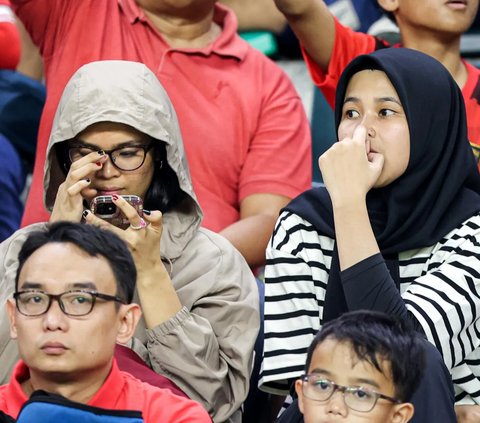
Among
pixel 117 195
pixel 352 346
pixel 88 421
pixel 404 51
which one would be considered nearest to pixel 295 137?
pixel 404 51

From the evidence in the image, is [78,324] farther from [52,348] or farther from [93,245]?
[93,245]

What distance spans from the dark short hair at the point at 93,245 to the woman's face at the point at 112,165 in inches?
19.7

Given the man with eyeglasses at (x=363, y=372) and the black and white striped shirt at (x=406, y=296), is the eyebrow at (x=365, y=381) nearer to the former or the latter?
the man with eyeglasses at (x=363, y=372)

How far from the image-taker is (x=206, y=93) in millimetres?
3492

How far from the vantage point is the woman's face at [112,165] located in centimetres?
280

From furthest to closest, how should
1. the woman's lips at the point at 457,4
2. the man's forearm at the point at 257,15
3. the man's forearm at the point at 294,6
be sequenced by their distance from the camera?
1. the man's forearm at the point at 257,15
2. the woman's lips at the point at 457,4
3. the man's forearm at the point at 294,6

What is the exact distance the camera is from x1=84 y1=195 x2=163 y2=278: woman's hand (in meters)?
2.63

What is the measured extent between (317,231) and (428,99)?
46 centimetres

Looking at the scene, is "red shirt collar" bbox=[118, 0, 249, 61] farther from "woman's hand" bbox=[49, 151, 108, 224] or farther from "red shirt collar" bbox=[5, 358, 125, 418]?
"red shirt collar" bbox=[5, 358, 125, 418]

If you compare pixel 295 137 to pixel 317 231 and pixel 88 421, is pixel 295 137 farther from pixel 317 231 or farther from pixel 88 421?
pixel 88 421

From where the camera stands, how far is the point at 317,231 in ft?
8.99

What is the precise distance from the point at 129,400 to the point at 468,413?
837 mm

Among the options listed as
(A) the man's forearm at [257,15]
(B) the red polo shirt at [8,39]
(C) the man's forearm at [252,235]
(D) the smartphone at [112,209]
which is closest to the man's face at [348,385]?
(D) the smartphone at [112,209]

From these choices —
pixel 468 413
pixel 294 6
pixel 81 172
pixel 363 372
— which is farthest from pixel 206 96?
pixel 363 372
